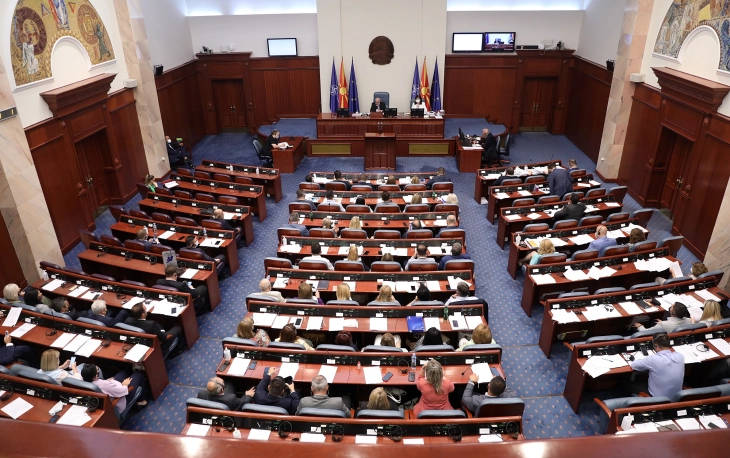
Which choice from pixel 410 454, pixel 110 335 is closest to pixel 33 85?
pixel 110 335

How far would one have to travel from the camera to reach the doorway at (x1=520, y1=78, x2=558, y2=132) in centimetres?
1894

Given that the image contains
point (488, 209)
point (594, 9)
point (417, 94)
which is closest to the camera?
point (488, 209)

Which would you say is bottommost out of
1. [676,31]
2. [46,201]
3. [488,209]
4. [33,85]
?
[488,209]

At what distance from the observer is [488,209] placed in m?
12.0

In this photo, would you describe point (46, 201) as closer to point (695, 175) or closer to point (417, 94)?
point (417, 94)

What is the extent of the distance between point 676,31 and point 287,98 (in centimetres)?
1336

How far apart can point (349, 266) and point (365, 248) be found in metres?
0.96

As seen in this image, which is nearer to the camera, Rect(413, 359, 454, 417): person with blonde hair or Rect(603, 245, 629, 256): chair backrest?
Rect(413, 359, 454, 417): person with blonde hair

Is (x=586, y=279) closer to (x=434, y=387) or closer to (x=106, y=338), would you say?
(x=434, y=387)

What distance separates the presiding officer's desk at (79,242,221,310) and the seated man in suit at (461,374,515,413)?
4.90 meters

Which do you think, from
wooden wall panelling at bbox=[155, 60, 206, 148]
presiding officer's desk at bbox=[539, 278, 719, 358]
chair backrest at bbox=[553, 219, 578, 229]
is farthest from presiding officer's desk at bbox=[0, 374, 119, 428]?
wooden wall panelling at bbox=[155, 60, 206, 148]

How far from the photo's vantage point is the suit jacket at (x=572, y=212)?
9977mm

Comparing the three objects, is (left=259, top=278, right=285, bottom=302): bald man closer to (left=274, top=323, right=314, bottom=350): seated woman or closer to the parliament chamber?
the parliament chamber

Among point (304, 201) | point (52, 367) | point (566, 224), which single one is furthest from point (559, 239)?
point (52, 367)
